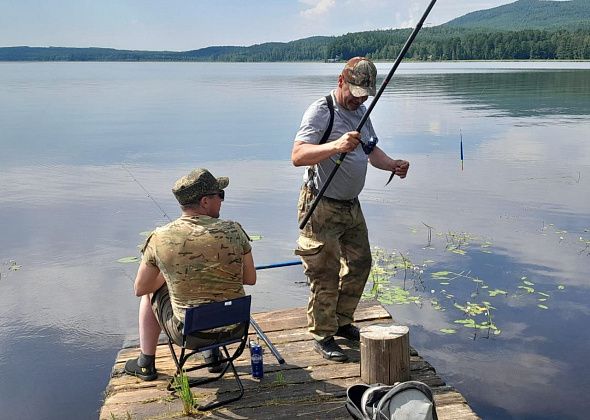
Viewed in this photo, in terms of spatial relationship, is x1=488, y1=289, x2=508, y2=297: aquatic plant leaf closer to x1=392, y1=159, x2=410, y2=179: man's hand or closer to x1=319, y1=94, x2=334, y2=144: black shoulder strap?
x1=392, y1=159, x2=410, y2=179: man's hand

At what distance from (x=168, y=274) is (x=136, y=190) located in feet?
37.9

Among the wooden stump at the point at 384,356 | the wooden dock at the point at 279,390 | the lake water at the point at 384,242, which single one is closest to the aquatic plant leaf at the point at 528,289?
the lake water at the point at 384,242

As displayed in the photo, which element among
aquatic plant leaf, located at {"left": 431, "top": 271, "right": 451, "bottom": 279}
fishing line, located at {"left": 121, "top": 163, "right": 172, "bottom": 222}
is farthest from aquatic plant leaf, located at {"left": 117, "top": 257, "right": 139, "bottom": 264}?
aquatic plant leaf, located at {"left": 431, "top": 271, "right": 451, "bottom": 279}

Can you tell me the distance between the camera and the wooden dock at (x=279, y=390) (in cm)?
422

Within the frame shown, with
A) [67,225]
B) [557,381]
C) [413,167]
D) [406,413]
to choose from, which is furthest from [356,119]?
[413,167]

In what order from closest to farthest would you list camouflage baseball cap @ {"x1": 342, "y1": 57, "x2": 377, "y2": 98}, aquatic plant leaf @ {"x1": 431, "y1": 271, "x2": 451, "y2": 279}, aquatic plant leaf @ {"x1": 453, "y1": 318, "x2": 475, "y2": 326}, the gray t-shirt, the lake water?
camouflage baseball cap @ {"x1": 342, "y1": 57, "x2": 377, "y2": 98} → the gray t-shirt → the lake water → aquatic plant leaf @ {"x1": 453, "y1": 318, "x2": 475, "y2": 326} → aquatic plant leaf @ {"x1": 431, "y1": 271, "x2": 451, "y2": 279}

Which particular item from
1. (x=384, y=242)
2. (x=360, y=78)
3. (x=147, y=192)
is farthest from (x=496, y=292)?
(x=147, y=192)

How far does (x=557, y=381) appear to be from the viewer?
648 cm

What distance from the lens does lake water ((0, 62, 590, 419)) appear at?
6.89 m

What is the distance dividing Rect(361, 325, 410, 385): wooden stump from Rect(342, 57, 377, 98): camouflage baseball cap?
1613mm

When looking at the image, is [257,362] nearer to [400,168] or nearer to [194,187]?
[194,187]

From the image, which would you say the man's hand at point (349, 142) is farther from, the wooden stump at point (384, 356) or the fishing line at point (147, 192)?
the fishing line at point (147, 192)

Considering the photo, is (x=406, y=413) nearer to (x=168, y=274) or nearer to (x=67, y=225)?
(x=168, y=274)

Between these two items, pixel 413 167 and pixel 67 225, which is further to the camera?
pixel 413 167
